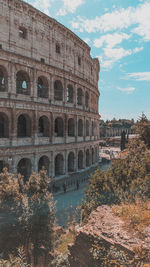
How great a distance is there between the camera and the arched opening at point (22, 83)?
64.5 ft

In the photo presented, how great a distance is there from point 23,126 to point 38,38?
10.5 meters

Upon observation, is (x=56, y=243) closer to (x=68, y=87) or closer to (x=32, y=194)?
(x=32, y=194)

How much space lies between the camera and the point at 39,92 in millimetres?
22516

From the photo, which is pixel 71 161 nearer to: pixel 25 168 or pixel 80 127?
pixel 80 127

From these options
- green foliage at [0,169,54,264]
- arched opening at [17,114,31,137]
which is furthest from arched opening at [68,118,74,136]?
green foliage at [0,169,54,264]

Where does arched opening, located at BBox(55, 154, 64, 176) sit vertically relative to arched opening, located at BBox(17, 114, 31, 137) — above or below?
below

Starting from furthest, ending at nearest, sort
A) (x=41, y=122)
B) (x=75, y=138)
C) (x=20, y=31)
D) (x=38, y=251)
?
(x=75, y=138) < (x=41, y=122) < (x=20, y=31) < (x=38, y=251)

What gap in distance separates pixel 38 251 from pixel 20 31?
69.2ft

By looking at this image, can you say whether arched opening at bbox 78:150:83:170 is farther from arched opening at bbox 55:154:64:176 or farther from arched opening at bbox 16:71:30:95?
arched opening at bbox 16:71:30:95

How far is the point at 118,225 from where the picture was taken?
20.1 feet

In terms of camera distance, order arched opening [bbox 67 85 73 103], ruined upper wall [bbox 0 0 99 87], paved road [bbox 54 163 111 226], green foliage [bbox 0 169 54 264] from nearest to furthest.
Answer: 1. green foliage [bbox 0 169 54 264]
2. paved road [bbox 54 163 111 226]
3. ruined upper wall [bbox 0 0 99 87]
4. arched opening [bbox 67 85 73 103]

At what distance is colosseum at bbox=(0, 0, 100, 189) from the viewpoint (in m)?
17.9

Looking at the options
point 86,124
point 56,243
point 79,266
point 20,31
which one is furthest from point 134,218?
point 86,124

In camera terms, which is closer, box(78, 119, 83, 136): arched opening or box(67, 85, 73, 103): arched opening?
box(67, 85, 73, 103): arched opening
